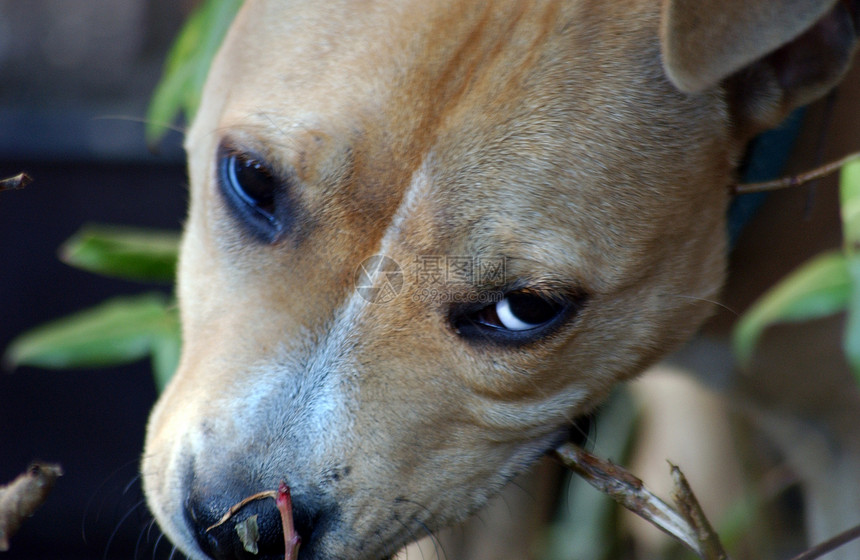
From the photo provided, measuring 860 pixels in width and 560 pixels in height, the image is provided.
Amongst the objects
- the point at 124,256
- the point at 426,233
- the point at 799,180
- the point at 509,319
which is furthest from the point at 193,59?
the point at 799,180

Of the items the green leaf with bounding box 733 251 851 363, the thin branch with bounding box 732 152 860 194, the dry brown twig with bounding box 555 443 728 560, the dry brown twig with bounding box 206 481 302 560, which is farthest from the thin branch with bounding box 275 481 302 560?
the thin branch with bounding box 732 152 860 194

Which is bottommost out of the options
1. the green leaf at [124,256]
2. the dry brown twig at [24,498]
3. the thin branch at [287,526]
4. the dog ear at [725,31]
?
the green leaf at [124,256]

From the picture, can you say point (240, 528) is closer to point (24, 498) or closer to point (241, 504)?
point (241, 504)

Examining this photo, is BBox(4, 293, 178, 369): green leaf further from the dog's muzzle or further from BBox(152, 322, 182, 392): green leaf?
the dog's muzzle

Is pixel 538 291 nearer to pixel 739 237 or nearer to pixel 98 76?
pixel 739 237

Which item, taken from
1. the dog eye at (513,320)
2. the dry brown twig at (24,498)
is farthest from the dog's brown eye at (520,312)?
the dry brown twig at (24,498)

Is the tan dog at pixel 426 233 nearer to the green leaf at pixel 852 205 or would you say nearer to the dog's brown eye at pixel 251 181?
the dog's brown eye at pixel 251 181
